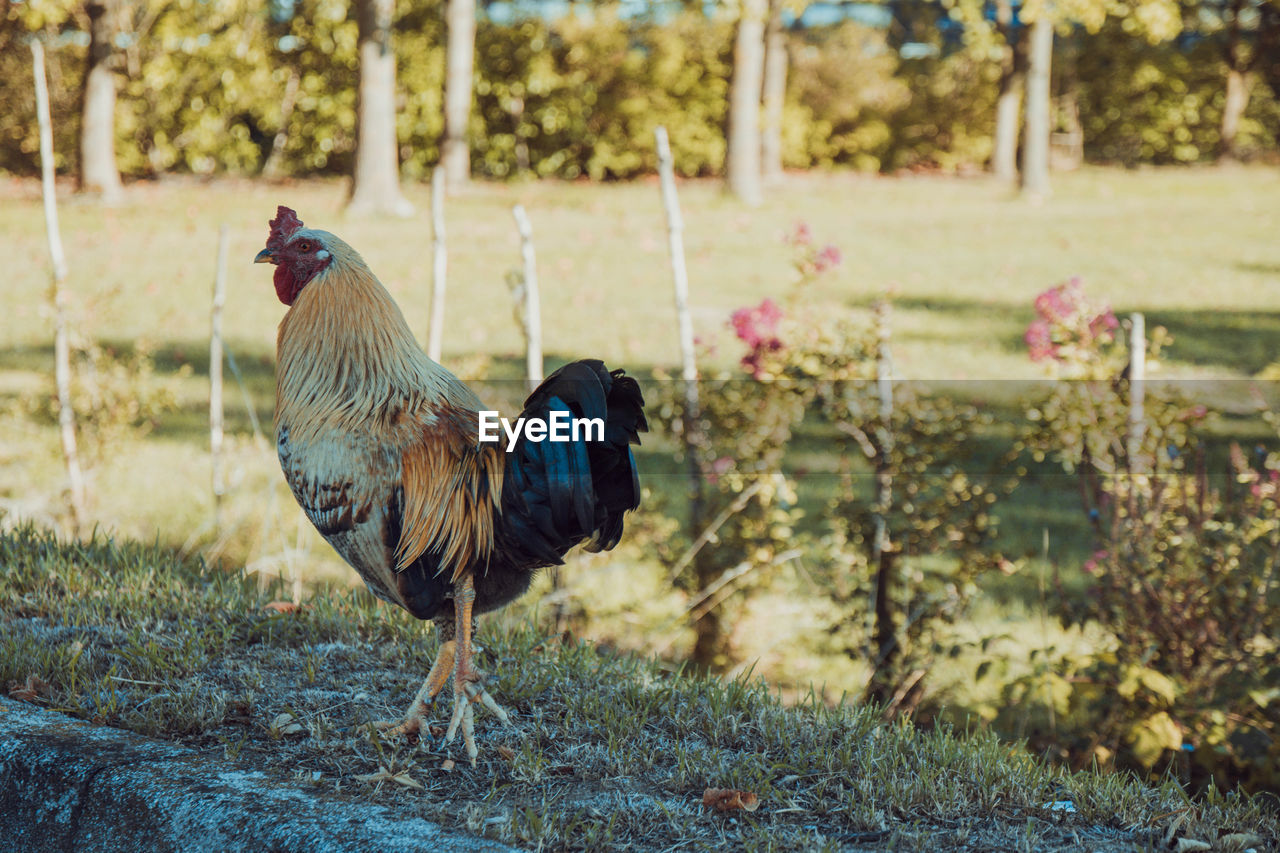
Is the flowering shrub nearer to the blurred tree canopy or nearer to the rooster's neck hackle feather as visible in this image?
the rooster's neck hackle feather

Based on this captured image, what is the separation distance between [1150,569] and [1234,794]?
1.38 m

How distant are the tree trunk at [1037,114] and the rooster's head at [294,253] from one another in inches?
724

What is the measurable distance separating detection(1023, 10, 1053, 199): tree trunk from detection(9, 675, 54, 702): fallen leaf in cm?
1902

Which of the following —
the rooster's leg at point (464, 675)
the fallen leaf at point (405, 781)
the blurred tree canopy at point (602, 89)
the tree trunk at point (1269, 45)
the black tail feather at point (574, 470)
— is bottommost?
the fallen leaf at point (405, 781)

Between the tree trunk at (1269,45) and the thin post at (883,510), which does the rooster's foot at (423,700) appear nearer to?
the thin post at (883,510)

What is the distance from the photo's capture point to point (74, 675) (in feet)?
11.2

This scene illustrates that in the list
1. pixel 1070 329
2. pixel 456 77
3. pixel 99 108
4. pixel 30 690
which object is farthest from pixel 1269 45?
pixel 30 690

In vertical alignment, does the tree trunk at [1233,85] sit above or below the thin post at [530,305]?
above

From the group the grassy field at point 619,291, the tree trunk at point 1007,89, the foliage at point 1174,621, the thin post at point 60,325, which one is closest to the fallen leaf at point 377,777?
the grassy field at point 619,291

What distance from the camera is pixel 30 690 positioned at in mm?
3330

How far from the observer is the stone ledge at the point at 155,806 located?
2555mm

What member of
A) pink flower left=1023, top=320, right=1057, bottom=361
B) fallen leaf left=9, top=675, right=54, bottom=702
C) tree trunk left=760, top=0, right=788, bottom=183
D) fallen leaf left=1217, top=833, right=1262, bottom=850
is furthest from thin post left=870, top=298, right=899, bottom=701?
tree trunk left=760, top=0, right=788, bottom=183

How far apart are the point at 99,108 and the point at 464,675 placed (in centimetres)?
1780

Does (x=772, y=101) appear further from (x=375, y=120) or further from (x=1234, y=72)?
(x=1234, y=72)
